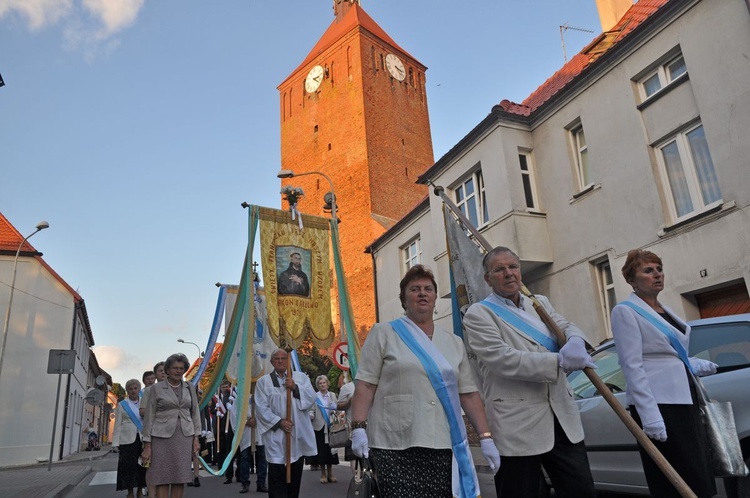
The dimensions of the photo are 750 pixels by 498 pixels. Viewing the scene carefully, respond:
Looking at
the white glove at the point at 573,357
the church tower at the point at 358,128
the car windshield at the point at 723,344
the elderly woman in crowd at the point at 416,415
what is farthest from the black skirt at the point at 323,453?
the church tower at the point at 358,128

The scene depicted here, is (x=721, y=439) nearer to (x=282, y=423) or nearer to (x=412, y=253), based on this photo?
(x=282, y=423)

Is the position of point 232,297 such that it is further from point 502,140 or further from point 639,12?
point 639,12

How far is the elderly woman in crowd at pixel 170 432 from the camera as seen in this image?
681cm

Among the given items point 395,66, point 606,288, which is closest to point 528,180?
point 606,288

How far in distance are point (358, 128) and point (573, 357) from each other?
4175cm

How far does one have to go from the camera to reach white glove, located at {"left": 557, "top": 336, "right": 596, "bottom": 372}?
3219 millimetres

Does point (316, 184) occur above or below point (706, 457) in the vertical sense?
above

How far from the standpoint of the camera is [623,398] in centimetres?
545

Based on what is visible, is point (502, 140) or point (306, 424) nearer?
point (306, 424)

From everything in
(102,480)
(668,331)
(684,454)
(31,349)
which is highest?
(31,349)

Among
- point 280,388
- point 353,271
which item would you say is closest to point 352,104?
point 353,271

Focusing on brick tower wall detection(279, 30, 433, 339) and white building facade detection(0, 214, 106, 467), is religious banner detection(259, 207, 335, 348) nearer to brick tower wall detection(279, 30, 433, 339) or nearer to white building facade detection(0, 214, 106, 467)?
white building facade detection(0, 214, 106, 467)

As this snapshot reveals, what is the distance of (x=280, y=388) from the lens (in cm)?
712

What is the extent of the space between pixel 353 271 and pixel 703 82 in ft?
90.8
